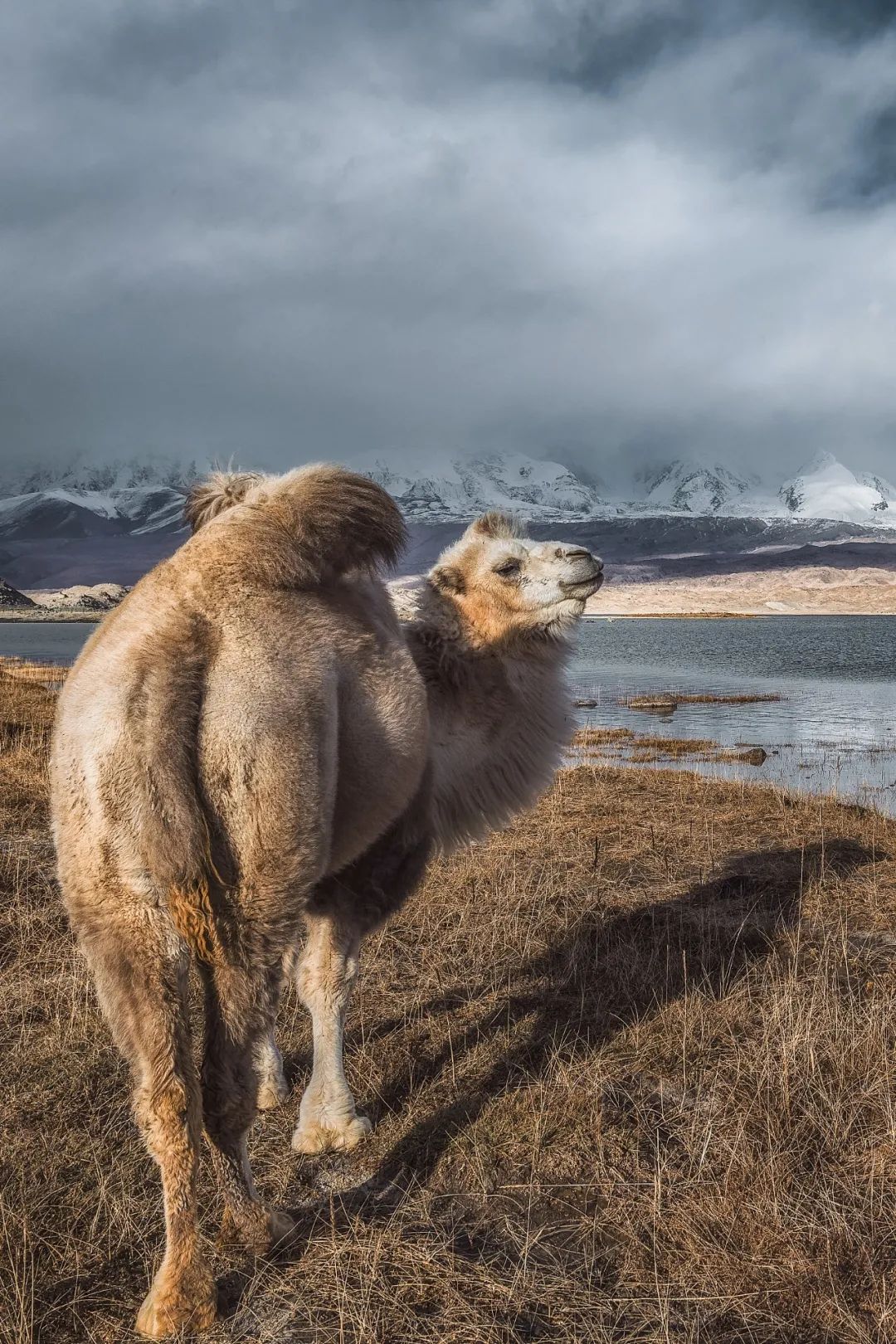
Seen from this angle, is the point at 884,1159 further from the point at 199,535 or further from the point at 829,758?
the point at 829,758

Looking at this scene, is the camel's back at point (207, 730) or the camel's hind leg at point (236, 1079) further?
the camel's hind leg at point (236, 1079)

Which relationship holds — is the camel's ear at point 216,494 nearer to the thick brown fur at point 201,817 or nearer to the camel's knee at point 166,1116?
the thick brown fur at point 201,817

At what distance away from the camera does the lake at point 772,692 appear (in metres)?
17.8

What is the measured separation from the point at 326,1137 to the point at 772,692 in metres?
32.8

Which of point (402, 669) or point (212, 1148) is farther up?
point (402, 669)

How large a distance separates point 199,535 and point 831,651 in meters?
59.5

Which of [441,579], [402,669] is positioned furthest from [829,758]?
[402,669]

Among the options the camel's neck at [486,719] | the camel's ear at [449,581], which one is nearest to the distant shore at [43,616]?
the camel's ear at [449,581]

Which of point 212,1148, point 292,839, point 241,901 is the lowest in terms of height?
point 212,1148

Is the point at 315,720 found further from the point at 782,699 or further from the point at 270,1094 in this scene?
the point at 782,699

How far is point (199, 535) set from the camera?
3.68 m

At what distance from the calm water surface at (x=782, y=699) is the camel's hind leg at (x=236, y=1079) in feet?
39.7

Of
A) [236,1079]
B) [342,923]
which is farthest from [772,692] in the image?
[236,1079]

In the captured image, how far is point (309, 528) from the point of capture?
375 cm
